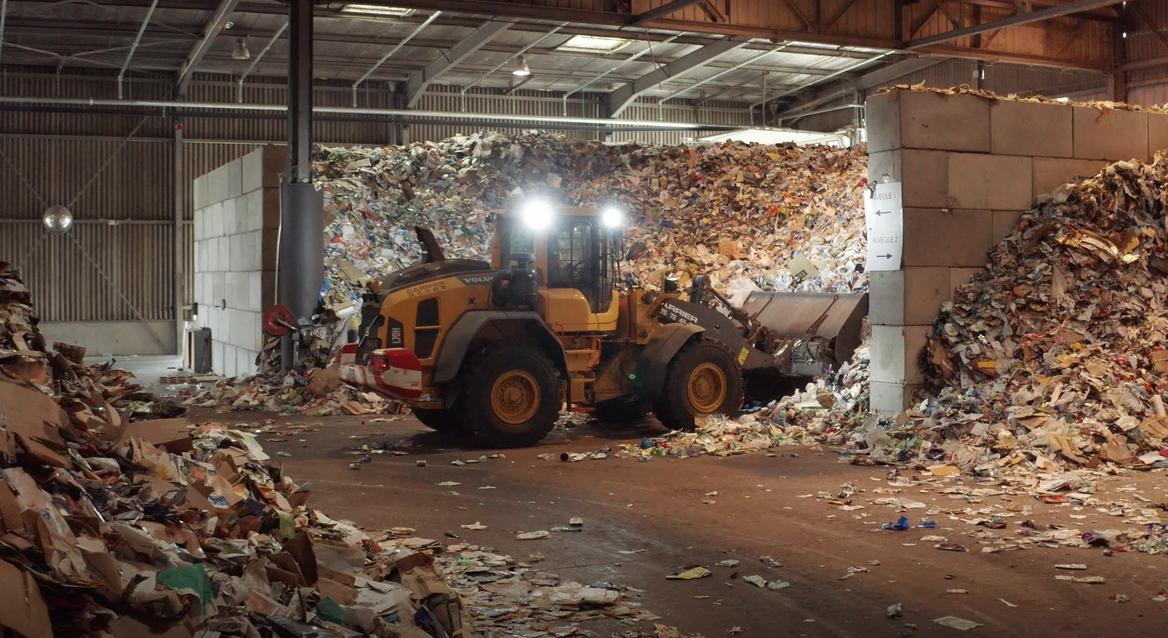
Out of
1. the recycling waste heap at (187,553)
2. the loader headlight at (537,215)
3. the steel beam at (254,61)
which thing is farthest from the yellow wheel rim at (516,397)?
the steel beam at (254,61)

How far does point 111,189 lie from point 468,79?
25.9ft

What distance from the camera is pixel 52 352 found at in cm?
696

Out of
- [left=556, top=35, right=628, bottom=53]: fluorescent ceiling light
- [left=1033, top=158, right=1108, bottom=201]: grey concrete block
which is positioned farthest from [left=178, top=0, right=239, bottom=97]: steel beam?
[left=1033, top=158, right=1108, bottom=201]: grey concrete block

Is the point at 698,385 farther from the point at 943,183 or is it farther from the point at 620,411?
the point at 943,183

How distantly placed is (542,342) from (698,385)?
172 centimetres

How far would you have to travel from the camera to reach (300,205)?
46.5ft

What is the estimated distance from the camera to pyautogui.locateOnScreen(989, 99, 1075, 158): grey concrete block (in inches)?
427

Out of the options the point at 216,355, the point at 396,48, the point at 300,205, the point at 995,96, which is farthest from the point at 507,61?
the point at 995,96

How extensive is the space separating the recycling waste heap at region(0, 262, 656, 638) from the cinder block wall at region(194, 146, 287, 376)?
859cm

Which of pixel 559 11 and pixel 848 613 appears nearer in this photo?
pixel 848 613

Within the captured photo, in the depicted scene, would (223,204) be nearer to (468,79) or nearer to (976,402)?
(468,79)

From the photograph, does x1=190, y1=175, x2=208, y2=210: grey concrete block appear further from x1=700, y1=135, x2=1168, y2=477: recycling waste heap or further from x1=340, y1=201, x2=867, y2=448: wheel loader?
x1=700, y1=135, x2=1168, y2=477: recycling waste heap

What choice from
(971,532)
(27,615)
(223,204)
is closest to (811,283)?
Result: (971,532)

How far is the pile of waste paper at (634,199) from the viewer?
51.4ft
